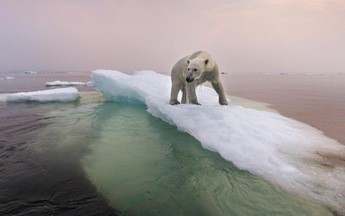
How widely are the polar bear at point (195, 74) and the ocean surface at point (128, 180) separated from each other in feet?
4.70

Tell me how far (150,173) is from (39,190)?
Result: 135 cm

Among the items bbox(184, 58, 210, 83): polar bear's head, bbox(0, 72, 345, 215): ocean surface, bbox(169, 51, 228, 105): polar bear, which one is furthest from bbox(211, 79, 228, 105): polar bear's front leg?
bbox(0, 72, 345, 215): ocean surface

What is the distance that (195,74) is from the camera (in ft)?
17.4

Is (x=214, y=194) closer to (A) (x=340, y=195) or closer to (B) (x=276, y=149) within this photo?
(A) (x=340, y=195)

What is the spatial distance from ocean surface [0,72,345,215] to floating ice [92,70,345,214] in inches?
6.6

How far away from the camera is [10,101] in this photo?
38.6ft

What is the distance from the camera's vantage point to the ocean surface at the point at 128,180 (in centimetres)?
250

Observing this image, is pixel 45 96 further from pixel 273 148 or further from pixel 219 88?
pixel 273 148

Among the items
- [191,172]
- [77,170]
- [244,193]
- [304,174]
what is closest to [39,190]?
[77,170]

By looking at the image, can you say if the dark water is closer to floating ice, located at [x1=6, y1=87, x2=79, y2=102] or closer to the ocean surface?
the ocean surface

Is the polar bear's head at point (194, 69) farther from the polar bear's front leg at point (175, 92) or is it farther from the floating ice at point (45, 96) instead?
the floating ice at point (45, 96)

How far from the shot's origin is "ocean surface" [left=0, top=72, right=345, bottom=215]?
2502mm

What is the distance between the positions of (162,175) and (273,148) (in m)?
2.01

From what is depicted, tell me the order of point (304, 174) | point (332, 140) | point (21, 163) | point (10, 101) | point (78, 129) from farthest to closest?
point (10, 101), point (78, 129), point (332, 140), point (21, 163), point (304, 174)
